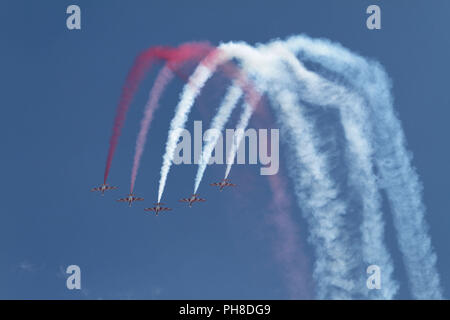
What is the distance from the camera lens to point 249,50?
114 metres

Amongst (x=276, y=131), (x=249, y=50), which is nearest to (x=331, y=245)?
(x=276, y=131)

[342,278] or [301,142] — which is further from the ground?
[301,142]

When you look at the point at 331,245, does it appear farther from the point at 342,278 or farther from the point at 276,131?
the point at 276,131
